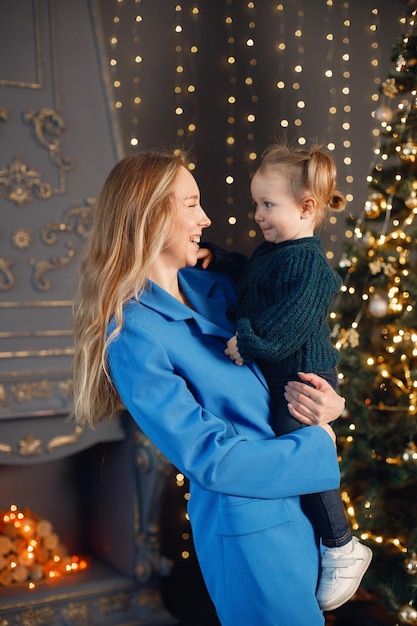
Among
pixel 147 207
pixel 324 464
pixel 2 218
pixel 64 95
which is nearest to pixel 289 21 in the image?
pixel 64 95

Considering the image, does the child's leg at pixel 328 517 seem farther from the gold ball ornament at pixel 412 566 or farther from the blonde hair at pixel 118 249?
the gold ball ornament at pixel 412 566

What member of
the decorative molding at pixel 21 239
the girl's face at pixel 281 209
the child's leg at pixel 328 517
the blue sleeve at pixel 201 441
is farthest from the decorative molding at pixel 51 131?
the child's leg at pixel 328 517

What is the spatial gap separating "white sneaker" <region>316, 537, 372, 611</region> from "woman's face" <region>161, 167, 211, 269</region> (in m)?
0.77

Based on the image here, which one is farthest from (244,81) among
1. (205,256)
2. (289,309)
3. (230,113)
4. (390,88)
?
(289,309)

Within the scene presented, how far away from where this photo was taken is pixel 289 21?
4371 mm

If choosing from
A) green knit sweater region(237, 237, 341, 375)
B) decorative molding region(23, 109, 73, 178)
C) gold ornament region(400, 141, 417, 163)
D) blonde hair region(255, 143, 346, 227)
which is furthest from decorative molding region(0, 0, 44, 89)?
green knit sweater region(237, 237, 341, 375)

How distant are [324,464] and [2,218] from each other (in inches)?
78.0

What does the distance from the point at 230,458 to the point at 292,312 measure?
1.24 ft

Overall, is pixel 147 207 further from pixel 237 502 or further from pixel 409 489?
pixel 409 489

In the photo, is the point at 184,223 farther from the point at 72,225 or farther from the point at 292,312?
the point at 72,225

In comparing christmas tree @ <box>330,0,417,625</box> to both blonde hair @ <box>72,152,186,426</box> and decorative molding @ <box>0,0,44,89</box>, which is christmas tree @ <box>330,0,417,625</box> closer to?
decorative molding @ <box>0,0,44,89</box>

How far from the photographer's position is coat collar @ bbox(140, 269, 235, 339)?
180 cm

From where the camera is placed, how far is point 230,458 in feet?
5.41

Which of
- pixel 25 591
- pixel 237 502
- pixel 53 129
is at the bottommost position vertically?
pixel 25 591
